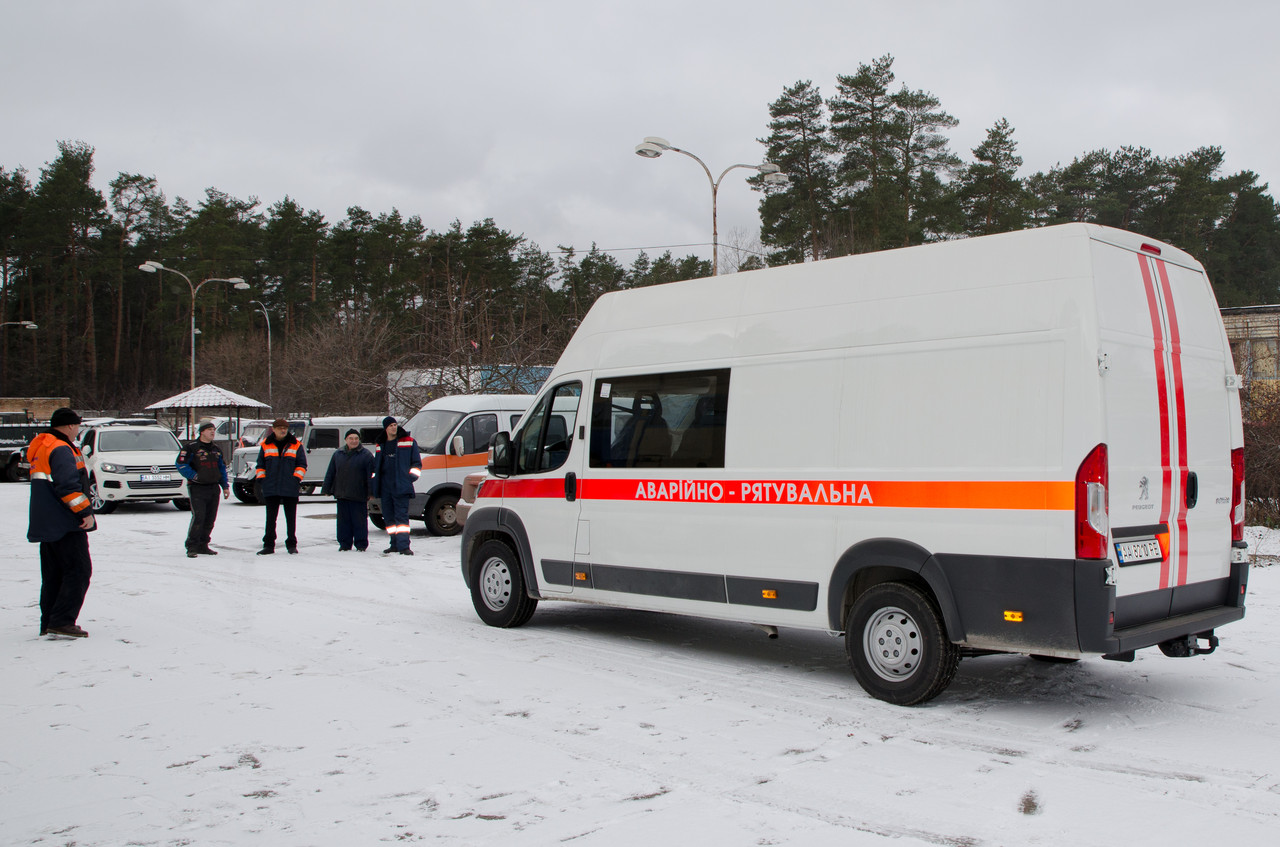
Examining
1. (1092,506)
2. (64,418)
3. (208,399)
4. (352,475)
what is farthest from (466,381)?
(1092,506)

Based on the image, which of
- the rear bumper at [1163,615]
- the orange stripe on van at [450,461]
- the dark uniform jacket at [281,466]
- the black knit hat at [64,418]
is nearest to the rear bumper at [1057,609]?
the rear bumper at [1163,615]

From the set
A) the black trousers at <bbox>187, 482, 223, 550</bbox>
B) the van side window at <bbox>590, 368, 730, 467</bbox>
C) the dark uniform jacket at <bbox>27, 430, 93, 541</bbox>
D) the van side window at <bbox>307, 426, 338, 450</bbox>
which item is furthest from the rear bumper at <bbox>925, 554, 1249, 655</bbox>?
the van side window at <bbox>307, 426, 338, 450</bbox>

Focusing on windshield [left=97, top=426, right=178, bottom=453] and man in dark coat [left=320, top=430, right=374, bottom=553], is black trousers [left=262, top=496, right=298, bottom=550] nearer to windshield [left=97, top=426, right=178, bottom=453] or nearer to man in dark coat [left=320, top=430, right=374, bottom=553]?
man in dark coat [left=320, top=430, right=374, bottom=553]

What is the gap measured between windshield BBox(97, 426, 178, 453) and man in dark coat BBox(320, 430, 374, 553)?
888 cm

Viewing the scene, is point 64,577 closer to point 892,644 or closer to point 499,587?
point 499,587

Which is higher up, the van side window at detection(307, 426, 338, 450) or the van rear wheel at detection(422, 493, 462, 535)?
the van side window at detection(307, 426, 338, 450)

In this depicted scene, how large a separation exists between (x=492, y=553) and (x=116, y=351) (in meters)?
70.3

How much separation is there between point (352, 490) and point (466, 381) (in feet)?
26.5

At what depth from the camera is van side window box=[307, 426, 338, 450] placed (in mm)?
23516

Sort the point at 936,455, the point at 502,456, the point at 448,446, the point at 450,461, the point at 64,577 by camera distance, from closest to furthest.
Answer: the point at 936,455
the point at 64,577
the point at 502,456
the point at 448,446
the point at 450,461

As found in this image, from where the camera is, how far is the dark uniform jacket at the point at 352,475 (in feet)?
46.5

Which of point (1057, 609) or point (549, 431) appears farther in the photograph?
point (549, 431)

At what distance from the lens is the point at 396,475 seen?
1426cm

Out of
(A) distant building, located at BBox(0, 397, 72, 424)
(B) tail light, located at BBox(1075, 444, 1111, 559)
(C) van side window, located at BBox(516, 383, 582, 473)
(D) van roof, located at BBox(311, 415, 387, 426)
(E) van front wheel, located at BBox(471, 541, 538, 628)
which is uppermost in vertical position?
(A) distant building, located at BBox(0, 397, 72, 424)
